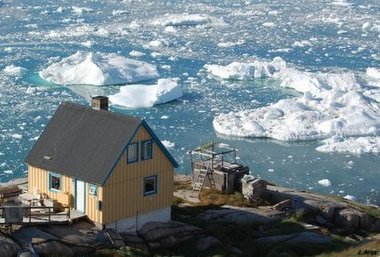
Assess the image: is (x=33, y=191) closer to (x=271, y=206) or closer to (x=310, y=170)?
(x=271, y=206)

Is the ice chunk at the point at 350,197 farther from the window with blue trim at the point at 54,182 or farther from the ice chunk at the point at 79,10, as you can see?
the ice chunk at the point at 79,10

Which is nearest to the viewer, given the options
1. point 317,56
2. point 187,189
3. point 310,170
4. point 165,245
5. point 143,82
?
point 165,245

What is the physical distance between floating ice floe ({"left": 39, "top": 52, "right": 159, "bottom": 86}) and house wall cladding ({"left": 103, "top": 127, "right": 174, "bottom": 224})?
29.4 meters

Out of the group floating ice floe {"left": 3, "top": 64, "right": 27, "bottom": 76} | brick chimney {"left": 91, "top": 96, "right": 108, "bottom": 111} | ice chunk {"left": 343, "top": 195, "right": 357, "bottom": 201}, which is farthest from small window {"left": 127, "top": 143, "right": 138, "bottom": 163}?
floating ice floe {"left": 3, "top": 64, "right": 27, "bottom": 76}

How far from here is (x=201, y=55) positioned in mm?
58969

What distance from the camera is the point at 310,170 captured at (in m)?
34.7

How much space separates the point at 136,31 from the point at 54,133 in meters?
48.6

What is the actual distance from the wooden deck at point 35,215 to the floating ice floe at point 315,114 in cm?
2083

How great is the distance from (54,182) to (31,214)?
1.40m

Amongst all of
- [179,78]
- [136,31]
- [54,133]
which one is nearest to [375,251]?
[54,133]

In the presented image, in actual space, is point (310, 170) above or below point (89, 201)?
below

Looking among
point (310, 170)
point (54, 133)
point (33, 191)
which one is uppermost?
point (54, 133)

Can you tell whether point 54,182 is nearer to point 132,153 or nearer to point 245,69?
point 132,153

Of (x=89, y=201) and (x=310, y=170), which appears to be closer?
(x=89, y=201)
